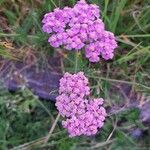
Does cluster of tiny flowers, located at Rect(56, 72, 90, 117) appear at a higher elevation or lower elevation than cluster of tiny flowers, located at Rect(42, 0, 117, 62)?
lower

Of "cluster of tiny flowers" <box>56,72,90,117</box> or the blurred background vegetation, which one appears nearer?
"cluster of tiny flowers" <box>56,72,90,117</box>

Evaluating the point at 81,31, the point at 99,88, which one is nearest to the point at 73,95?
the point at 81,31

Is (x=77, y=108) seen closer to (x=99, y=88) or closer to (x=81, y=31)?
(x=81, y=31)

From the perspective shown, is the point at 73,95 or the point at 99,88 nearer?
the point at 73,95

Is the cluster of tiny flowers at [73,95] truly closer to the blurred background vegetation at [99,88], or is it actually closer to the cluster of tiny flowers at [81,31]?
the cluster of tiny flowers at [81,31]

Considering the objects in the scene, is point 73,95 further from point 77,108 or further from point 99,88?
point 99,88

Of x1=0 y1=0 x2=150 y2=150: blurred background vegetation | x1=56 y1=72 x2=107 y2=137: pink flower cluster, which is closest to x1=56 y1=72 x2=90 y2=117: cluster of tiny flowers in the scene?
x1=56 y1=72 x2=107 y2=137: pink flower cluster

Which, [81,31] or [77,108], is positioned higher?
[81,31]

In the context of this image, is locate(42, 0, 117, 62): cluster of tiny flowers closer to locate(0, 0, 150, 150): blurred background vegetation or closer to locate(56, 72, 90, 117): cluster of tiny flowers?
locate(56, 72, 90, 117): cluster of tiny flowers
